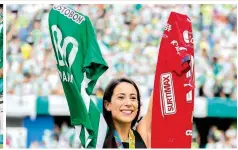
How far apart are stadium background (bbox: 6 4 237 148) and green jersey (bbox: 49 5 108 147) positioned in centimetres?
270

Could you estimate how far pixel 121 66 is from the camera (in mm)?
5699

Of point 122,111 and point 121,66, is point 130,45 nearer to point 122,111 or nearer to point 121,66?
point 121,66

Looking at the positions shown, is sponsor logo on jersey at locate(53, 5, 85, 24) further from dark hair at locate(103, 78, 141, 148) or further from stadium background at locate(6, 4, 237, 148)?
stadium background at locate(6, 4, 237, 148)

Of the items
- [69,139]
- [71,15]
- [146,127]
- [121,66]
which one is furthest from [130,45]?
[71,15]

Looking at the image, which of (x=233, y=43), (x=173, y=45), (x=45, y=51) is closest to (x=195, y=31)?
(x=233, y=43)

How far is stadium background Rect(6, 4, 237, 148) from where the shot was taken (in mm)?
5637

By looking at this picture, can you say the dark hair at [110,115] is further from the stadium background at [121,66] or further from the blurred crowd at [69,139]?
the blurred crowd at [69,139]

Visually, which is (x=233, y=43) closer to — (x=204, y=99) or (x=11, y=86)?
(x=204, y=99)

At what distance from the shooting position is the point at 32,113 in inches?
224

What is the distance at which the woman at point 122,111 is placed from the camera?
8.82 ft

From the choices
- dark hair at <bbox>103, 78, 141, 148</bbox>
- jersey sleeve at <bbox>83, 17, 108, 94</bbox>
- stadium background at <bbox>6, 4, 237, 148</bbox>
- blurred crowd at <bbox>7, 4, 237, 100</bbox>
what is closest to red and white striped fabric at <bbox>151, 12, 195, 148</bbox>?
dark hair at <bbox>103, 78, 141, 148</bbox>

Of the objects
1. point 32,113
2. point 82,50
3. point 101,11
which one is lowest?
point 32,113

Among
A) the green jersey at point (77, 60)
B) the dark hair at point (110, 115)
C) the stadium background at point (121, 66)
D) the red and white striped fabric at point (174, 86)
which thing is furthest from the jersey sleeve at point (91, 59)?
the stadium background at point (121, 66)

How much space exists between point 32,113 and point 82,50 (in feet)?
10.3
